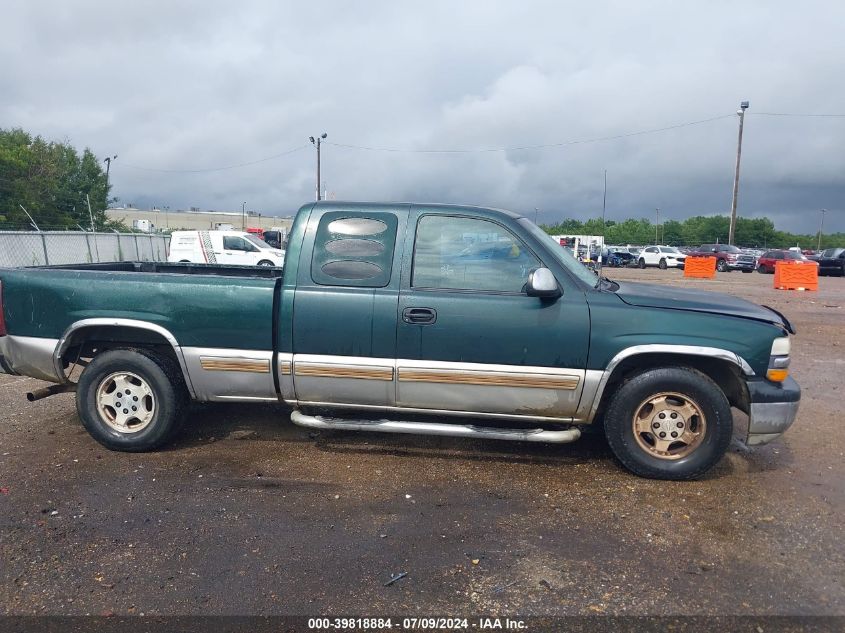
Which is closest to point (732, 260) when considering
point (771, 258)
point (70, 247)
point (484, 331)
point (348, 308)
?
point (771, 258)

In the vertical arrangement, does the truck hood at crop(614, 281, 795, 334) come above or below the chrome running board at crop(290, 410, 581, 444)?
above

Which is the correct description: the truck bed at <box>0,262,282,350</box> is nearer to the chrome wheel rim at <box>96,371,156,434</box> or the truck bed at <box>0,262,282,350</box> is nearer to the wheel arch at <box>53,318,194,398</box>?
the wheel arch at <box>53,318,194,398</box>

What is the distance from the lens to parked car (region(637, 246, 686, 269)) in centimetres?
3866

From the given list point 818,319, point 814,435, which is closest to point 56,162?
point 818,319

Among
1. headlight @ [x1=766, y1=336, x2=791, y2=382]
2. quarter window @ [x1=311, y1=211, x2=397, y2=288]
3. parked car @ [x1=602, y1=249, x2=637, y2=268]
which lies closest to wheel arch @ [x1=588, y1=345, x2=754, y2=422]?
headlight @ [x1=766, y1=336, x2=791, y2=382]

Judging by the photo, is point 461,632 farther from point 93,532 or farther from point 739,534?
point 93,532

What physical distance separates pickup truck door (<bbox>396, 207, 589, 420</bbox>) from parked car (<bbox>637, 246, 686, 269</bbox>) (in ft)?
122

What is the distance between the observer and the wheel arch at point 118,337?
4555 mm

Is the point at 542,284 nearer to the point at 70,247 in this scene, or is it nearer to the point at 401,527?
the point at 401,527

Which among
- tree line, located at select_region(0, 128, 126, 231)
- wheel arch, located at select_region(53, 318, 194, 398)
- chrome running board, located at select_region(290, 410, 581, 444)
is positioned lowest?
chrome running board, located at select_region(290, 410, 581, 444)

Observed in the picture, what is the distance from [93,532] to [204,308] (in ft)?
5.24

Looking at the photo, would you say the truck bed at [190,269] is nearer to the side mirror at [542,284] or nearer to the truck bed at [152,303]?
the truck bed at [152,303]

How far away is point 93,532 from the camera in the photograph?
11.6ft

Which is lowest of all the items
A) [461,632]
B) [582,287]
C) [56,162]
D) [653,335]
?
[461,632]
